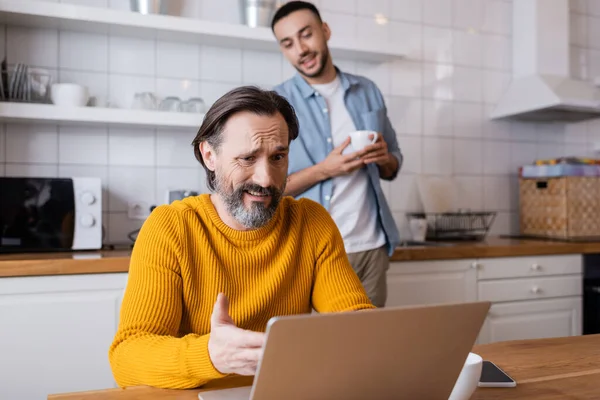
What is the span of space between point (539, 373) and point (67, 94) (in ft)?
6.27

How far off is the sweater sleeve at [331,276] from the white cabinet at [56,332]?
0.92 meters

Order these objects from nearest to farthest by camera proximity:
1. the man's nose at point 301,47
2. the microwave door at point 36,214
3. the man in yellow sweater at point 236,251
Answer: the man in yellow sweater at point 236,251
the man's nose at point 301,47
the microwave door at point 36,214

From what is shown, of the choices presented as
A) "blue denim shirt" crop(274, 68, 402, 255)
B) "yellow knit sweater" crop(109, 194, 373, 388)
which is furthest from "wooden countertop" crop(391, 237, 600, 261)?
"yellow knit sweater" crop(109, 194, 373, 388)

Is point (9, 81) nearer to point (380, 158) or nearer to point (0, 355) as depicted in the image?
point (0, 355)

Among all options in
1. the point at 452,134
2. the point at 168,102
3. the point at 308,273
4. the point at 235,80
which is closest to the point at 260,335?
the point at 308,273

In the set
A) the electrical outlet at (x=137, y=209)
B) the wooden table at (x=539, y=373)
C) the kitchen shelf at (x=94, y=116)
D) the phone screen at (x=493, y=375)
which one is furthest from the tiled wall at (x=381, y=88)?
the phone screen at (x=493, y=375)

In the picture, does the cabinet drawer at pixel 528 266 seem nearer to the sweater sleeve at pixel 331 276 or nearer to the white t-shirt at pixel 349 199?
the white t-shirt at pixel 349 199

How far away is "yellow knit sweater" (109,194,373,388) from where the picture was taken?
0.93 meters

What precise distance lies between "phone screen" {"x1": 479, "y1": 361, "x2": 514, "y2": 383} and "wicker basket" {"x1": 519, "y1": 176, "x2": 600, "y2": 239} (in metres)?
2.07

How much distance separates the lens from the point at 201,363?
0.85 m

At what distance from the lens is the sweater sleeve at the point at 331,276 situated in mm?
1236

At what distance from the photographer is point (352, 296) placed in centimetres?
125

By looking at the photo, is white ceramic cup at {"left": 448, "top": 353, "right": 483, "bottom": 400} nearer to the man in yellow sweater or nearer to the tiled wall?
the man in yellow sweater

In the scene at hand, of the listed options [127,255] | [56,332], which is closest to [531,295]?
[127,255]
